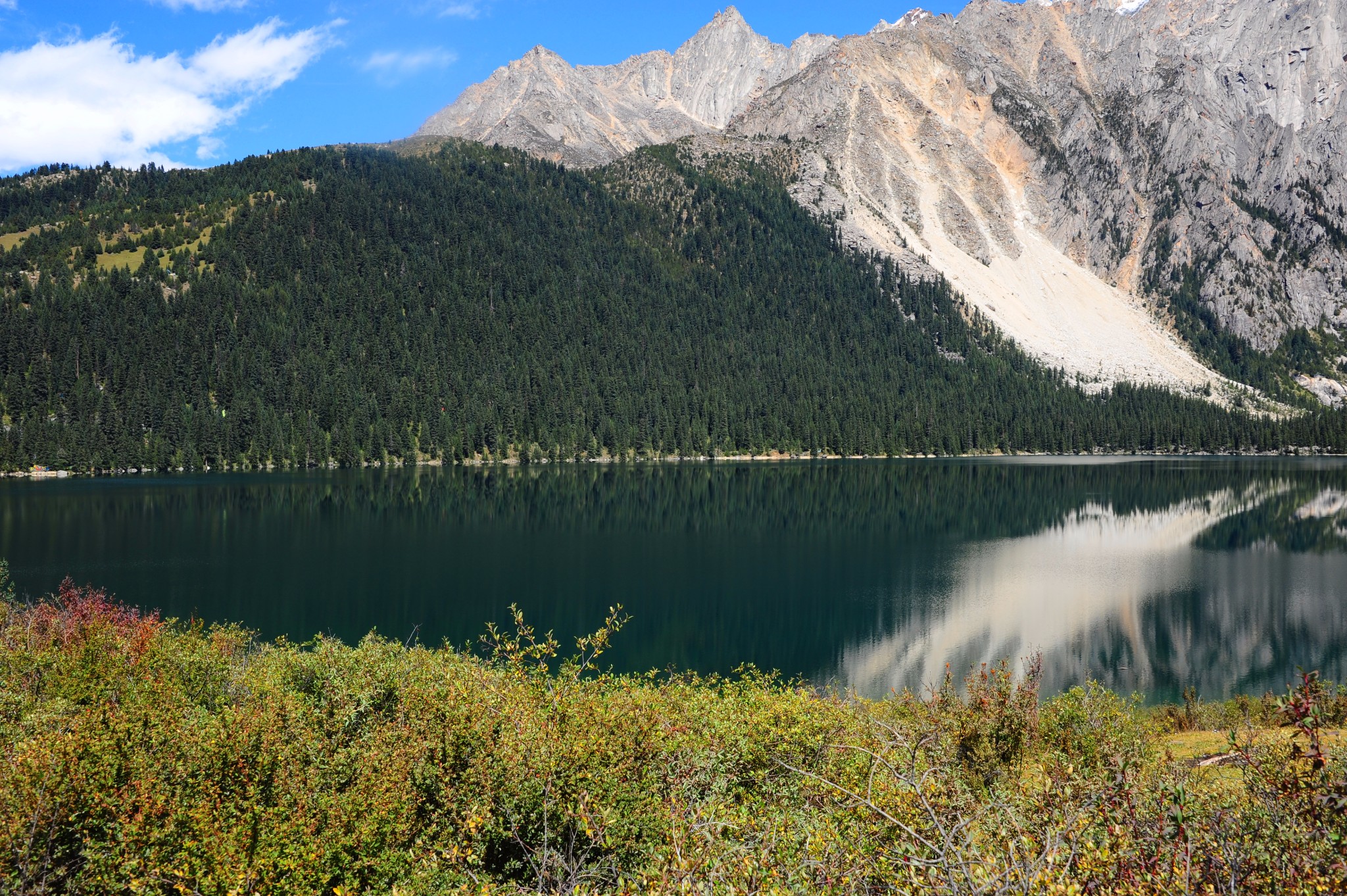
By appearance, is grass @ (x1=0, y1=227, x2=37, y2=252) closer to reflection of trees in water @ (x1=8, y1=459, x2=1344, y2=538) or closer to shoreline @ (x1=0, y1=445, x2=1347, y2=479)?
shoreline @ (x1=0, y1=445, x2=1347, y2=479)

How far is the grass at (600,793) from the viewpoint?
747 centimetres

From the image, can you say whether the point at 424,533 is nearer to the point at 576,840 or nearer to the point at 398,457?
the point at 576,840

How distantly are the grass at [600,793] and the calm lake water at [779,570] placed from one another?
14761 mm

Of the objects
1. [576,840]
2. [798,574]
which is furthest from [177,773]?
[798,574]

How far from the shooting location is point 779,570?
2103 inches

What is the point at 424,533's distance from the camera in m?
67.2

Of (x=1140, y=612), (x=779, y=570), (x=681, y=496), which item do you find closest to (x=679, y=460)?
(x=681, y=496)

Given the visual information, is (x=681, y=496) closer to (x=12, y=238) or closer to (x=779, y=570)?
(x=779, y=570)

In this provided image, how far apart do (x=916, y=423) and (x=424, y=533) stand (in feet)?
459

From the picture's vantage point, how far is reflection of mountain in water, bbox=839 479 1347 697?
3556 cm

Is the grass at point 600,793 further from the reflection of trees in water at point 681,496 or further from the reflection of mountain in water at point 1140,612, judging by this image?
the reflection of trees in water at point 681,496

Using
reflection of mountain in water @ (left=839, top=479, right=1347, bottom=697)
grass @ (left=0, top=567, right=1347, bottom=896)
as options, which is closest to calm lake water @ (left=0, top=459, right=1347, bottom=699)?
reflection of mountain in water @ (left=839, top=479, right=1347, bottom=697)

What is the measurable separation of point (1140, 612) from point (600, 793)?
42.2 m

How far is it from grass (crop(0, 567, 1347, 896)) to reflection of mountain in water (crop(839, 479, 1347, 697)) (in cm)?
1725
